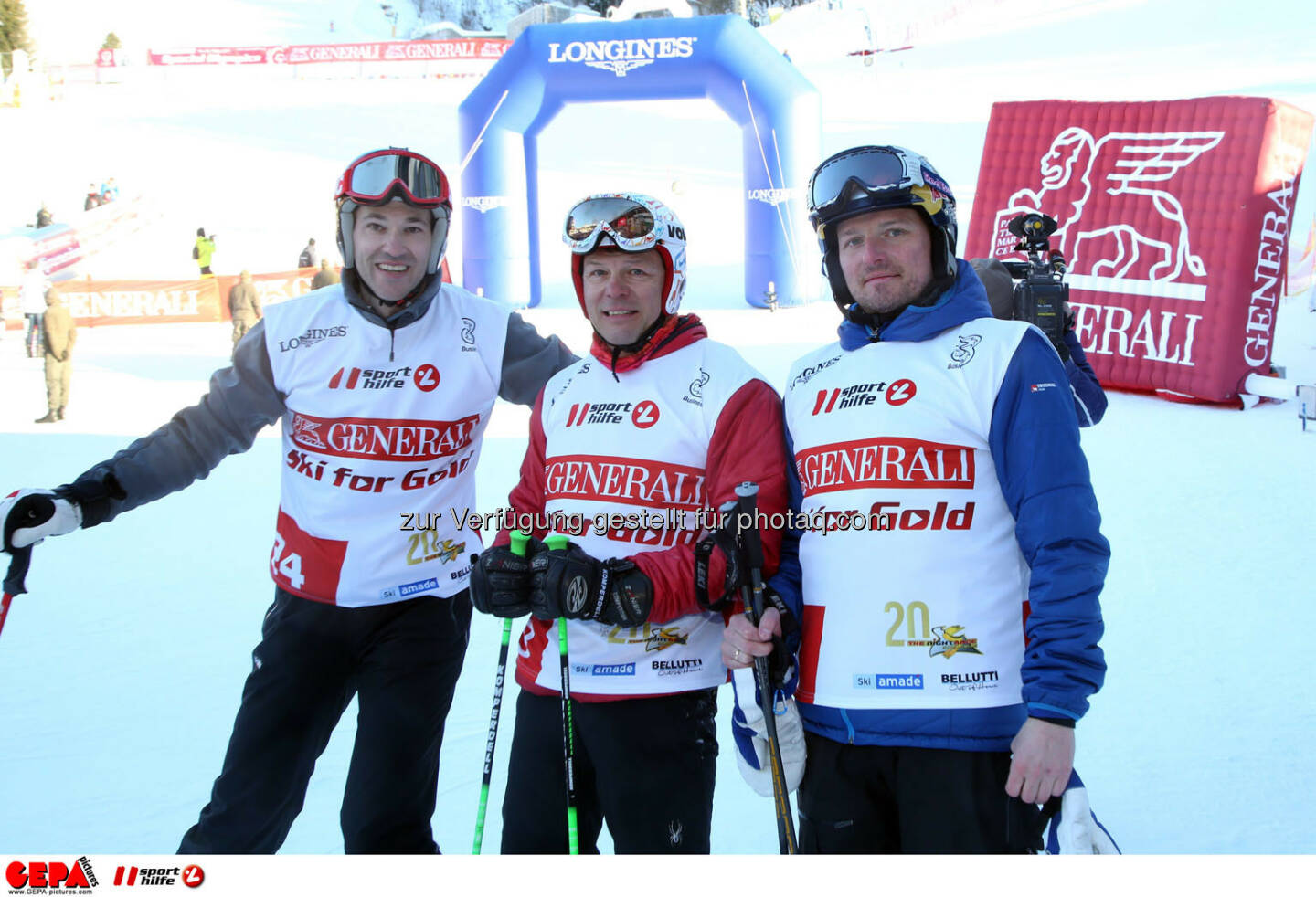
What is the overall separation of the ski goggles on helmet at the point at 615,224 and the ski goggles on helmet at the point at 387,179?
48 cm

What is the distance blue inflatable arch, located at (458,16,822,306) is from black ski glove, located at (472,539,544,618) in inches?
496

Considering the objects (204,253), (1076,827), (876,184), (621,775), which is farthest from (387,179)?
(204,253)

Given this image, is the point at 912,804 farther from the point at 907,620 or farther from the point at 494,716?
the point at 494,716

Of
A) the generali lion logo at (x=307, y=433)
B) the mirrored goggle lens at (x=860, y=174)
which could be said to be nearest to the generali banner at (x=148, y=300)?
the generali lion logo at (x=307, y=433)

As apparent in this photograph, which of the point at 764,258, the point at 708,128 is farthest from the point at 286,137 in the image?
the point at 764,258

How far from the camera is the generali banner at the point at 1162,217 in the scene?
891 cm

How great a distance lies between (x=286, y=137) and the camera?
31.2 metres

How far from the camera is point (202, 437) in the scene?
282 cm

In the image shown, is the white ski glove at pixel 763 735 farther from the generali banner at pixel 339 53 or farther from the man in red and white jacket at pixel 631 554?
the generali banner at pixel 339 53
